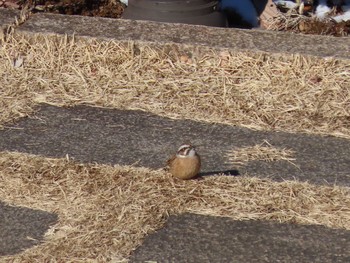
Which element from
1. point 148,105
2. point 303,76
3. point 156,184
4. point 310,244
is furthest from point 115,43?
point 310,244

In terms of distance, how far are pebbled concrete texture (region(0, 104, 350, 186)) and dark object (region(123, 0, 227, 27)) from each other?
3.91ft

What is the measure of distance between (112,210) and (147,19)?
247cm

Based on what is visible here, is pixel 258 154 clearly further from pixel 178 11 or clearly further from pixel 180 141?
pixel 178 11

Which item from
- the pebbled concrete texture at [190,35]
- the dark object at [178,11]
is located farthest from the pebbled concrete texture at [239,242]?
the dark object at [178,11]

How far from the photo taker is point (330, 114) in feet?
18.8

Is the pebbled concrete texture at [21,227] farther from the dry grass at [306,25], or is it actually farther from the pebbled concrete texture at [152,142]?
the dry grass at [306,25]

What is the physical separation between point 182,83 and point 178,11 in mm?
874

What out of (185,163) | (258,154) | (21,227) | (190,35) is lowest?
(21,227)

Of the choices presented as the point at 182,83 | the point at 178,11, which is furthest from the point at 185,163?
the point at 178,11

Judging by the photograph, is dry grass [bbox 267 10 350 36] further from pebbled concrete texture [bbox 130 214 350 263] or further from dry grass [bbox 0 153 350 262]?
pebbled concrete texture [bbox 130 214 350 263]

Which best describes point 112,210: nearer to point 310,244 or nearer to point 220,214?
point 220,214

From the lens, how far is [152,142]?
17.7ft

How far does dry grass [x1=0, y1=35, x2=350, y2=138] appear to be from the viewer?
5742 millimetres

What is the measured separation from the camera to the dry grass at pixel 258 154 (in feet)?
17.0
